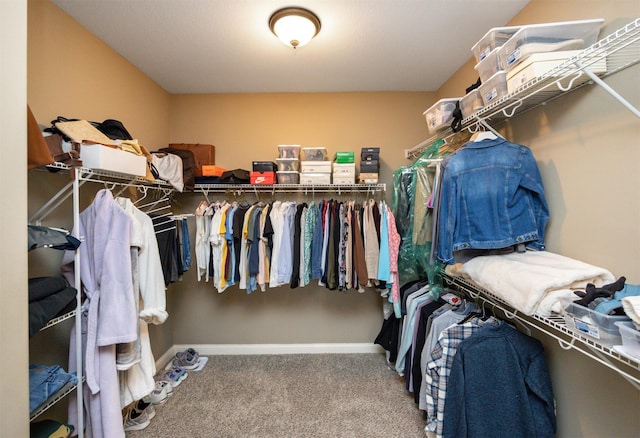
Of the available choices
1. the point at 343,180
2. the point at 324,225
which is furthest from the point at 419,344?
the point at 343,180

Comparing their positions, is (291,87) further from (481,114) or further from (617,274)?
(617,274)

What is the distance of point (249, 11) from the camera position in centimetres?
153

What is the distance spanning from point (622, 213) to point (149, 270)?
2310 millimetres

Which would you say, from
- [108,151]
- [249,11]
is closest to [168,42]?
[249,11]

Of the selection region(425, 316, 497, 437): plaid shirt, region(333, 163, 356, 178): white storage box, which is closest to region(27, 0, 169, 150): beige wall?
region(333, 163, 356, 178): white storage box

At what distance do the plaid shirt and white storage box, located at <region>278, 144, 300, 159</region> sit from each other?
5.84 feet

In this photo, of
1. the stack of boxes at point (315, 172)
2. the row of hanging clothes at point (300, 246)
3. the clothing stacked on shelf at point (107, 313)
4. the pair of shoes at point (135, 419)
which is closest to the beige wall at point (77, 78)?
the clothing stacked on shelf at point (107, 313)

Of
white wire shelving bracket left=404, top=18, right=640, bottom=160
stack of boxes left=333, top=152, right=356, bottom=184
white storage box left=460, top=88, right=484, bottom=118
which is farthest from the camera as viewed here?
stack of boxes left=333, top=152, right=356, bottom=184

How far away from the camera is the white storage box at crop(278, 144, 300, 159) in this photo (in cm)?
234

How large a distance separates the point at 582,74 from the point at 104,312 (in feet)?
8.04

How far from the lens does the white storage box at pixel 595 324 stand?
2.51ft

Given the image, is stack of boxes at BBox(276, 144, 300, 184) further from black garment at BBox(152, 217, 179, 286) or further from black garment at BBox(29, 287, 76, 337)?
black garment at BBox(29, 287, 76, 337)

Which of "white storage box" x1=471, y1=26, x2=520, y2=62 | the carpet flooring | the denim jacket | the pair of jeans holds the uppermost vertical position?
"white storage box" x1=471, y1=26, x2=520, y2=62

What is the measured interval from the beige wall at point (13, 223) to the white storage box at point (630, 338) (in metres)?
1.80
